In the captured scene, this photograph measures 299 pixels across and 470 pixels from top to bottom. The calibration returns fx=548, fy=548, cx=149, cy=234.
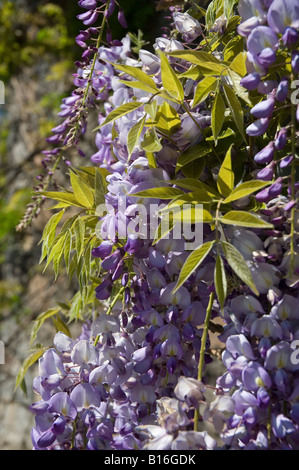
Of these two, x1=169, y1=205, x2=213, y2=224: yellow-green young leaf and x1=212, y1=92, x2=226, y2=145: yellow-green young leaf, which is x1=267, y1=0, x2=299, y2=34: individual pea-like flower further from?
x1=169, y1=205, x2=213, y2=224: yellow-green young leaf

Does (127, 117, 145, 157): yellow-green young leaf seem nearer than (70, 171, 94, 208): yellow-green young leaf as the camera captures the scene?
Yes

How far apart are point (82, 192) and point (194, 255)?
243 millimetres

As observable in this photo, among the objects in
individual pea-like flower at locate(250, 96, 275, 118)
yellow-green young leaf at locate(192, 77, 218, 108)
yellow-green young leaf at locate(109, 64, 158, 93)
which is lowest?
individual pea-like flower at locate(250, 96, 275, 118)

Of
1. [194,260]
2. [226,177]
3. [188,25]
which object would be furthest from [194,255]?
[188,25]

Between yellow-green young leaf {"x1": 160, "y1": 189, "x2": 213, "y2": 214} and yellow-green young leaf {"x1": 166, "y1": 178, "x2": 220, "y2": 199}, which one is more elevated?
yellow-green young leaf {"x1": 166, "y1": 178, "x2": 220, "y2": 199}

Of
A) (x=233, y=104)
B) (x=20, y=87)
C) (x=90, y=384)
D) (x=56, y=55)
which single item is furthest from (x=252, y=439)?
(x=20, y=87)

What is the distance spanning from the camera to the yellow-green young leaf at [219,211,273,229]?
0.56 m

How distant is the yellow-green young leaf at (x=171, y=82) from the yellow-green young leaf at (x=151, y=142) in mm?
55

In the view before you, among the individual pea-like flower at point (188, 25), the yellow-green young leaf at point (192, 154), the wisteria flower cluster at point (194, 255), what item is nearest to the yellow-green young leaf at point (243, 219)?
the wisteria flower cluster at point (194, 255)

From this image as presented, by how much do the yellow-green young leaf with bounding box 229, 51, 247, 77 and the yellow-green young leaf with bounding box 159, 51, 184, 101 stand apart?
0.22 ft

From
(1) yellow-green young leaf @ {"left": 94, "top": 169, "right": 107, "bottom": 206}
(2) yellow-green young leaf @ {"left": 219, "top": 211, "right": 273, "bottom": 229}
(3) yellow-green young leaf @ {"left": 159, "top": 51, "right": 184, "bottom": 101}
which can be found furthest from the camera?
(1) yellow-green young leaf @ {"left": 94, "top": 169, "right": 107, "bottom": 206}

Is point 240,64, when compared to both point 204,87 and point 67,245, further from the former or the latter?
point 67,245

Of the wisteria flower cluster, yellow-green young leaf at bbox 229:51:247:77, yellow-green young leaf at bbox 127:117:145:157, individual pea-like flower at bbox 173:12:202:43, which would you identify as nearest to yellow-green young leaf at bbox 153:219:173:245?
the wisteria flower cluster

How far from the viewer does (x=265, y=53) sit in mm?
580
